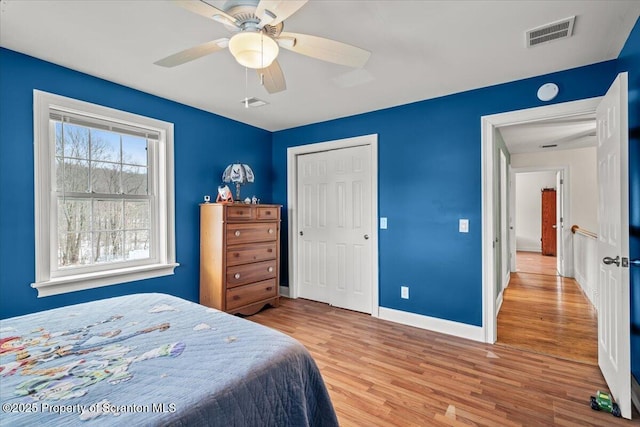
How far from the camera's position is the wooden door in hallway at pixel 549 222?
7961 millimetres

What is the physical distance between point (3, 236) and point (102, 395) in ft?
6.73

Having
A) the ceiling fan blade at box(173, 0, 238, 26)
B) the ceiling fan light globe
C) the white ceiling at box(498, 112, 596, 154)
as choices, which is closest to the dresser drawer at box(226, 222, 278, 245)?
the ceiling fan light globe

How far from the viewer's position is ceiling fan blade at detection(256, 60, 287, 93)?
5.76 feet

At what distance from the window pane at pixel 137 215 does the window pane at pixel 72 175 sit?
1.27 ft

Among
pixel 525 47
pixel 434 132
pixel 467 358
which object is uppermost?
pixel 525 47

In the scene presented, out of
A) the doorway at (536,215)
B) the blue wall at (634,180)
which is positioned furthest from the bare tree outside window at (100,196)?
the doorway at (536,215)

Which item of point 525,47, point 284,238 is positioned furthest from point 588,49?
point 284,238

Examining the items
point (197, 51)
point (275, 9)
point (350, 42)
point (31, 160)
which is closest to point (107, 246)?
point (31, 160)

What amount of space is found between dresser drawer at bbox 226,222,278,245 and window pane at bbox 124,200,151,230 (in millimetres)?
814

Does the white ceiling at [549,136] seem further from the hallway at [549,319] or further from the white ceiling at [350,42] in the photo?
the hallway at [549,319]

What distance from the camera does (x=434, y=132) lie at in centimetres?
315

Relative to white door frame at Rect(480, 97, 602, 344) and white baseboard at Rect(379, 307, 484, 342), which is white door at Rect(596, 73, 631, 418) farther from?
white baseboard at Rect(379, 307, 484, 342)

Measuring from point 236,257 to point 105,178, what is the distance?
4.70 feet

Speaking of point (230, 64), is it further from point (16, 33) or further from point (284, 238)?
point (284, 238)
